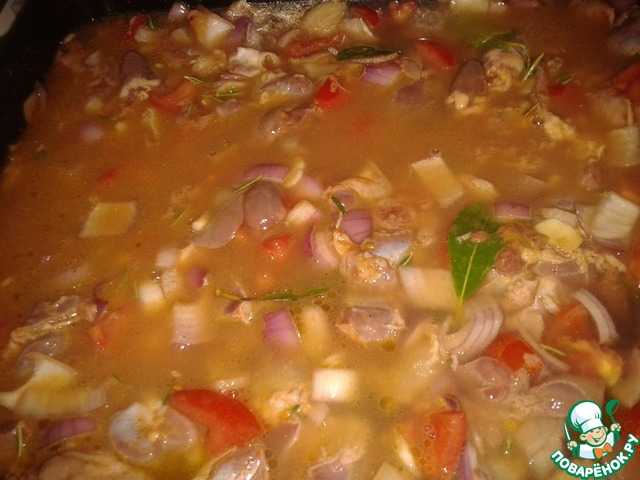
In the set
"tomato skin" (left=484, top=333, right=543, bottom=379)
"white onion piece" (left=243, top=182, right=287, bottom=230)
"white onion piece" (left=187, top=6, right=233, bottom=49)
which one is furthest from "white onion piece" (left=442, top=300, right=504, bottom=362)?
"white onion piece" (left=187, top=6, right=233, bottom=49)

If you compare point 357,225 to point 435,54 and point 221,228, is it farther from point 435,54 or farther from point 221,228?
point 435,54

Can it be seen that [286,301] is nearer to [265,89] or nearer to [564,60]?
[265,89]

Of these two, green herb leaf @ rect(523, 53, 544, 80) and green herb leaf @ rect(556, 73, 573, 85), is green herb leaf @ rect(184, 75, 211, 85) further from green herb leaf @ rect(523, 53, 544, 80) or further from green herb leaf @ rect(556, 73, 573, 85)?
green herb leaf @ rect(556, 73, 573, 85)

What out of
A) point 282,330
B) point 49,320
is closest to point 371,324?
point 282,330

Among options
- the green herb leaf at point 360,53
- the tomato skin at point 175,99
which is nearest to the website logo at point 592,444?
the green herb leaf at point 360,53

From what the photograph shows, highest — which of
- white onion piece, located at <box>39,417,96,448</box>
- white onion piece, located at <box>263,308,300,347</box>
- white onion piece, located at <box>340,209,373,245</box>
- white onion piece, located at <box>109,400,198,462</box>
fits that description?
white onion piece, located at <box>340,209,373,245</box>

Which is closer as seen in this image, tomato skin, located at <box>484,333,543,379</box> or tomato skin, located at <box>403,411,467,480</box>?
tomato skin, located at <box>403,411,467,480</box>
